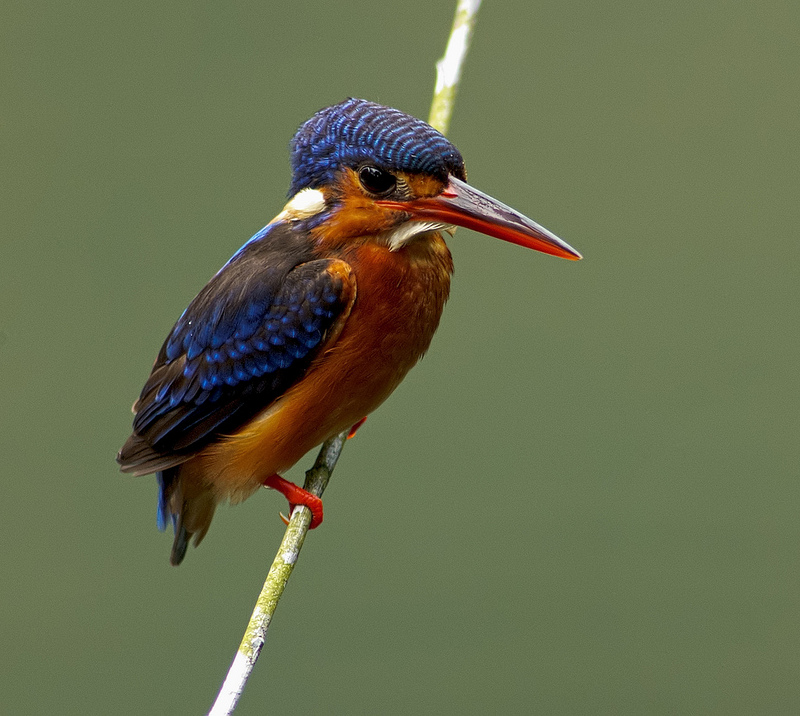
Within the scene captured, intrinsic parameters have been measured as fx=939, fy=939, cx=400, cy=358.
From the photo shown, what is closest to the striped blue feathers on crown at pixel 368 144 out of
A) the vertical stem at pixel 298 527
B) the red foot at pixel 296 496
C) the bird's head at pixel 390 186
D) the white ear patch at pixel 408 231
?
the bird's head at pixel 390 186

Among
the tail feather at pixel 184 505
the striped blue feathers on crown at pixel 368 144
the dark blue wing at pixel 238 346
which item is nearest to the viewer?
the striped blue feathers on crown at pixel 368 144

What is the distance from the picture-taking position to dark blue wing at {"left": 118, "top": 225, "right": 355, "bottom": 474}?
208 centimetres

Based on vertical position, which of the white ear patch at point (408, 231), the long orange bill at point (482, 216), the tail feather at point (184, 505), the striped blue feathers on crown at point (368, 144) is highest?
the striped blue feathers on crown at point (368, 144)

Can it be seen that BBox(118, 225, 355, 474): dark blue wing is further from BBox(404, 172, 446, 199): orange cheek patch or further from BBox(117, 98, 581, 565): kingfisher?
BBox(404, 172, 446, 199): orange cheek patch

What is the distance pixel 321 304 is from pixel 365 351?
15 centimetres

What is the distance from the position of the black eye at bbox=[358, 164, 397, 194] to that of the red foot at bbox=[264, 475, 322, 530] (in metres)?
0.72

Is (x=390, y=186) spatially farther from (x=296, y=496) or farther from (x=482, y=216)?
(x=296, y=496)

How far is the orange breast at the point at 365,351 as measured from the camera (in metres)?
2.08

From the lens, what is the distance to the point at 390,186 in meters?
1.99

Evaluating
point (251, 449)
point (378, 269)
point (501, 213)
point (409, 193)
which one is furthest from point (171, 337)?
point (501, 213)

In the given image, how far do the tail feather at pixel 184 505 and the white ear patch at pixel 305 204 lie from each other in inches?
29.2

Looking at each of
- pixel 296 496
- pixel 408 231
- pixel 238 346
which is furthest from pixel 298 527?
pixel 408 231

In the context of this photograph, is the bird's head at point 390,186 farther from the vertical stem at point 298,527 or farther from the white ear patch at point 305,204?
the vertical stem at point 298,527

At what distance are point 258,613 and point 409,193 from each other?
0.90 metres
